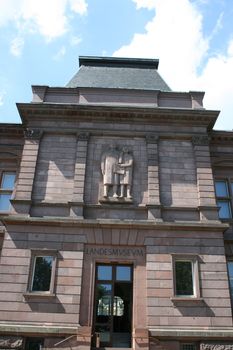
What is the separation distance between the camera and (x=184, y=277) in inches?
571

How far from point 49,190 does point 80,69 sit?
29.9 ft

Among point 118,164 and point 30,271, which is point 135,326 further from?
point 118,164

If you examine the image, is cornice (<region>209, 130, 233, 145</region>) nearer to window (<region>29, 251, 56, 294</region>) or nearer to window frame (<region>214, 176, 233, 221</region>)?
window frame (<region>214, 176, 233, 221</region>)

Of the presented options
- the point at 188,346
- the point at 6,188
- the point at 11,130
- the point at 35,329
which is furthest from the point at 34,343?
the point at 11,130

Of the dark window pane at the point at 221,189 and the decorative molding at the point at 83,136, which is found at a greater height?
the decorative molding at the point at 83,136

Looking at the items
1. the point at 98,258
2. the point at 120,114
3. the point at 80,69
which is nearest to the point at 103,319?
the point at 98,258

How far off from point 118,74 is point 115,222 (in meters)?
10.0

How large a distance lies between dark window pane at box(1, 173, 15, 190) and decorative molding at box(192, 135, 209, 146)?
899cm

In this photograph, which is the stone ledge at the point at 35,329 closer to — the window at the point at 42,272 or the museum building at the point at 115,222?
the museum building at the point at 115,222

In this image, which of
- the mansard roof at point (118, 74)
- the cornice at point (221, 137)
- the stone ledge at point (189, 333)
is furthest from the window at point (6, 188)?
the cornice at point (221, 137)

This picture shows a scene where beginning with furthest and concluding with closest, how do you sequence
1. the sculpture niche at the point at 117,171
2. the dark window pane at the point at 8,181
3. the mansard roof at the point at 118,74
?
the mansard roof at the point at 118,74, the dark window pane at the point at 8,181, the sculpture niche at the point at 117,171

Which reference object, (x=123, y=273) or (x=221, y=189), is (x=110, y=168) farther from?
(x=221, y=189)

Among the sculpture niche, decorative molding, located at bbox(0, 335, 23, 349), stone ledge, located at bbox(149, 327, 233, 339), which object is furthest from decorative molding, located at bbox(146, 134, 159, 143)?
decorative molding, located at bbox(0, 335, 23, 349)

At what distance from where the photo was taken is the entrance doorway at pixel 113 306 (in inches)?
546
